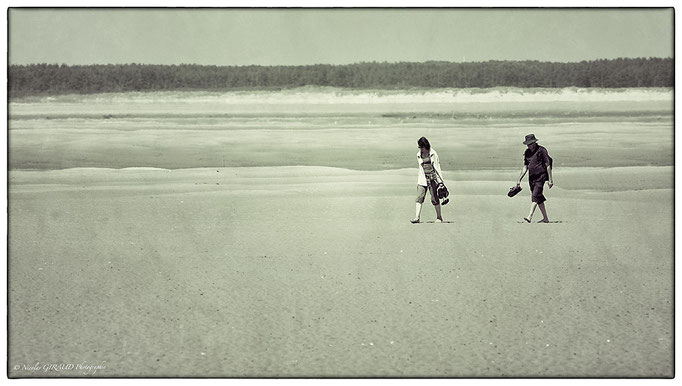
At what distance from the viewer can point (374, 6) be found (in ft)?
16.0

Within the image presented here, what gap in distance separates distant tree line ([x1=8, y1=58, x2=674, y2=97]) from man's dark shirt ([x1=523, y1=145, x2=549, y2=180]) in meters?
0.63

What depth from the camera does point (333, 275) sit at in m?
4.58

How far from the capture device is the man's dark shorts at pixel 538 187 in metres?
5.41

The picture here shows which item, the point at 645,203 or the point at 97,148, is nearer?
the point at 645,203

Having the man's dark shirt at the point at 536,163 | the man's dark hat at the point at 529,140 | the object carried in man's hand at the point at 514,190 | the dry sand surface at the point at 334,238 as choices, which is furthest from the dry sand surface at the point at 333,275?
the man's dark hat at the point at 529,140

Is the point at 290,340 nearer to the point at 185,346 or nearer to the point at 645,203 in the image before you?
the point at 185,346

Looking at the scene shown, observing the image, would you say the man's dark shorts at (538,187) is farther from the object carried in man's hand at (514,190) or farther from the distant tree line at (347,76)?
the distant tree line at (347,76)

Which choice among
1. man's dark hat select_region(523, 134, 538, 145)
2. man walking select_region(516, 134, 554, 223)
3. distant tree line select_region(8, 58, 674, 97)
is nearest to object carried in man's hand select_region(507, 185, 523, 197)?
man walking select_region(516, 134, 554, 223)

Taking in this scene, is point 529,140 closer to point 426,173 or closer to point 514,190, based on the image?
point 514,190

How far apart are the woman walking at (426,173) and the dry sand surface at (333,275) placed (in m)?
0.17

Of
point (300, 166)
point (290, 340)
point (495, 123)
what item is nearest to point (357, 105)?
point (300, 166)

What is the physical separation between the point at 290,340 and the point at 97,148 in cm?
323

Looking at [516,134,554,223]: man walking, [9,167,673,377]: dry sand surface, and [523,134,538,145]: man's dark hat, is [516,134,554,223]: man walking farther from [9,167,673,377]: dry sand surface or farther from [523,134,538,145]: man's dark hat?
[9,167,673,377]: dry sand surface

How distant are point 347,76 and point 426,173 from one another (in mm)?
990
